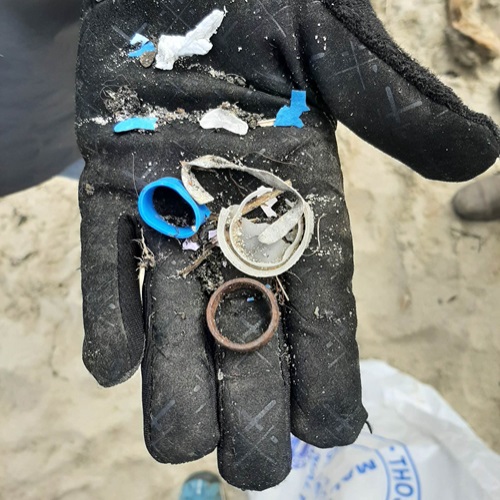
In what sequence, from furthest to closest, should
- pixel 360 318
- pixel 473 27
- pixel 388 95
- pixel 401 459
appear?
pixel 473 27 < pixel 360 318 < pixel 401 459 < pixel 388 95

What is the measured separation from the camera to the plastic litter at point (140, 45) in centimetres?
117

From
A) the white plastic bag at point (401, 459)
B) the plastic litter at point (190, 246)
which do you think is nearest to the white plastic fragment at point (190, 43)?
the plastic litter at point (190, 246)

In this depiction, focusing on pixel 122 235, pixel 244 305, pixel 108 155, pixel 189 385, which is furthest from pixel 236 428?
pixel 108 155

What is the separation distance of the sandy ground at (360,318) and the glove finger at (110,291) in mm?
662

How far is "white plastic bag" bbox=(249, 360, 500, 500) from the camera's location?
138 cm

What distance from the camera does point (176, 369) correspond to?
3.47ft

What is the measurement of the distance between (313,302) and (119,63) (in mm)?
621

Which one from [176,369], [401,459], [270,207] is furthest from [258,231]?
[401,459]

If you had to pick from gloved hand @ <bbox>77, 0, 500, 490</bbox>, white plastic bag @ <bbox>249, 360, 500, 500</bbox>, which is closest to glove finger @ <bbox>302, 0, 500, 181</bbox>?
gloved hand @ <bbox>77, 0, 500, 490</bbox>

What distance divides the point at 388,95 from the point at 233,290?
1.49 ft

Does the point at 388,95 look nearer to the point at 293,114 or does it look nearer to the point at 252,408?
the point at 293,114

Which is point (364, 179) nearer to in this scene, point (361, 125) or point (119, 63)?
point (361, 125)

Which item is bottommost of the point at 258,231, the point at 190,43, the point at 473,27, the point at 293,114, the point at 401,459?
the point at 401,459

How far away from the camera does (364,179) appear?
1888mm
